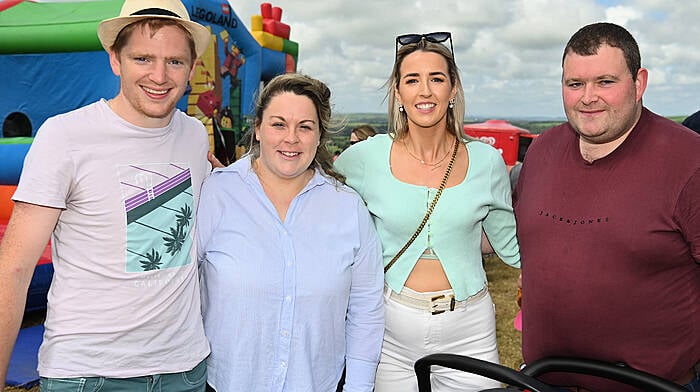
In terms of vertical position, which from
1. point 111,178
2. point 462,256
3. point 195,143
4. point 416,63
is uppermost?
point 416,63

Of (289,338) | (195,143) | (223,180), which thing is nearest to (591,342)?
(289,338)

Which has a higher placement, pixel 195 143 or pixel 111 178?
pixel 195 143

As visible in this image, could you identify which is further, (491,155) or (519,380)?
(491,155)

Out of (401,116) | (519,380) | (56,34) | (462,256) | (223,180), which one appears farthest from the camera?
(56,34)

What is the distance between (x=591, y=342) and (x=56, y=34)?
26.4 ft

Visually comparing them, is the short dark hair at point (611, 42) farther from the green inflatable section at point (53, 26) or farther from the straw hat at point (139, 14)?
the green inflatable section at point (53, 26)

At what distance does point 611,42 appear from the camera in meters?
2.11

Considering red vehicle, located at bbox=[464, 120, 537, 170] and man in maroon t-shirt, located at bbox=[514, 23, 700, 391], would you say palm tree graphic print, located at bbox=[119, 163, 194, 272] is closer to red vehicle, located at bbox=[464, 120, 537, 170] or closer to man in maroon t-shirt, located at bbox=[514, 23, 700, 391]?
man in maroon t-shirt, located at bbox=[514, 23, 700, 391]

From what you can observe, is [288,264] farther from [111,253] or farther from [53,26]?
[53,26]

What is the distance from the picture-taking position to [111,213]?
187 cm

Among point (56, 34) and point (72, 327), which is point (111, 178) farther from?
point (56, 34)

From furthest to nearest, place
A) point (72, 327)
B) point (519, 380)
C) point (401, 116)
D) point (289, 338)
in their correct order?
point (401, 116)
point (289, 338)
point (72, 327)
point (519, 380)

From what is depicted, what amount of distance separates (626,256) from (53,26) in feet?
26.9

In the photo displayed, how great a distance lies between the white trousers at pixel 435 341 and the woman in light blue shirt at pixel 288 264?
0.20 metres
